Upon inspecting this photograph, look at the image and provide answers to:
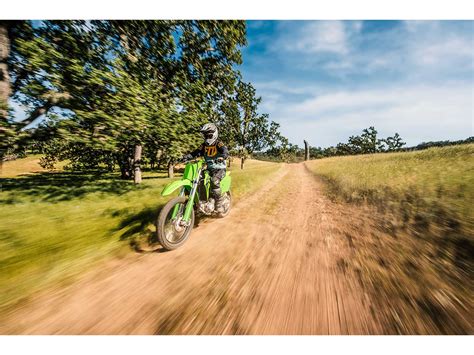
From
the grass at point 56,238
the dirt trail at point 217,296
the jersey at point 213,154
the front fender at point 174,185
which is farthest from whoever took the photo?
the jersey at point 213,154

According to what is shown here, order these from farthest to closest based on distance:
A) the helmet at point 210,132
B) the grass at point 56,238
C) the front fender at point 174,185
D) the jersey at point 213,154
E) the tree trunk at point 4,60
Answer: the tree trunk at point 4,60, the jersey at point 213,154, the helmet at point 210,132, the front fender at point 174,185, the grass at point 56,238

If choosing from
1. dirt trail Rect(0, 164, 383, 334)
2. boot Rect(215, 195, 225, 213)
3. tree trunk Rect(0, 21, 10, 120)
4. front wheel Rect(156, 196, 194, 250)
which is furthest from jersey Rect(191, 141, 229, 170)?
tree trunk Rect(0, 21, 10, 120)

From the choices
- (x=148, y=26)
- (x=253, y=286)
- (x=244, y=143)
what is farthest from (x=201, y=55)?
(x=244, y=143)

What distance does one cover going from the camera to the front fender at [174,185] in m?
3.78

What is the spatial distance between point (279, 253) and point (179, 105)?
7.09 m

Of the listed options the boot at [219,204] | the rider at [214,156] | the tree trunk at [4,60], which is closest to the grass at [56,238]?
the boot at [219,204]

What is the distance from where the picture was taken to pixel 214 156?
516 centimetres

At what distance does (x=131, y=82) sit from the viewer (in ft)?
20.6

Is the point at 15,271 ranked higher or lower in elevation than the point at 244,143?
lower

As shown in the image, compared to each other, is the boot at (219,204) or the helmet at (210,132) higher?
the helmet at (210,132)

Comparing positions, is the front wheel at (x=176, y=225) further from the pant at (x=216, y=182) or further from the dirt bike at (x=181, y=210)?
the pant at (x=216, y=182)

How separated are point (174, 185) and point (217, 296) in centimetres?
225

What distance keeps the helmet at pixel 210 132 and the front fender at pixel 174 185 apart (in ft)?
4.63
